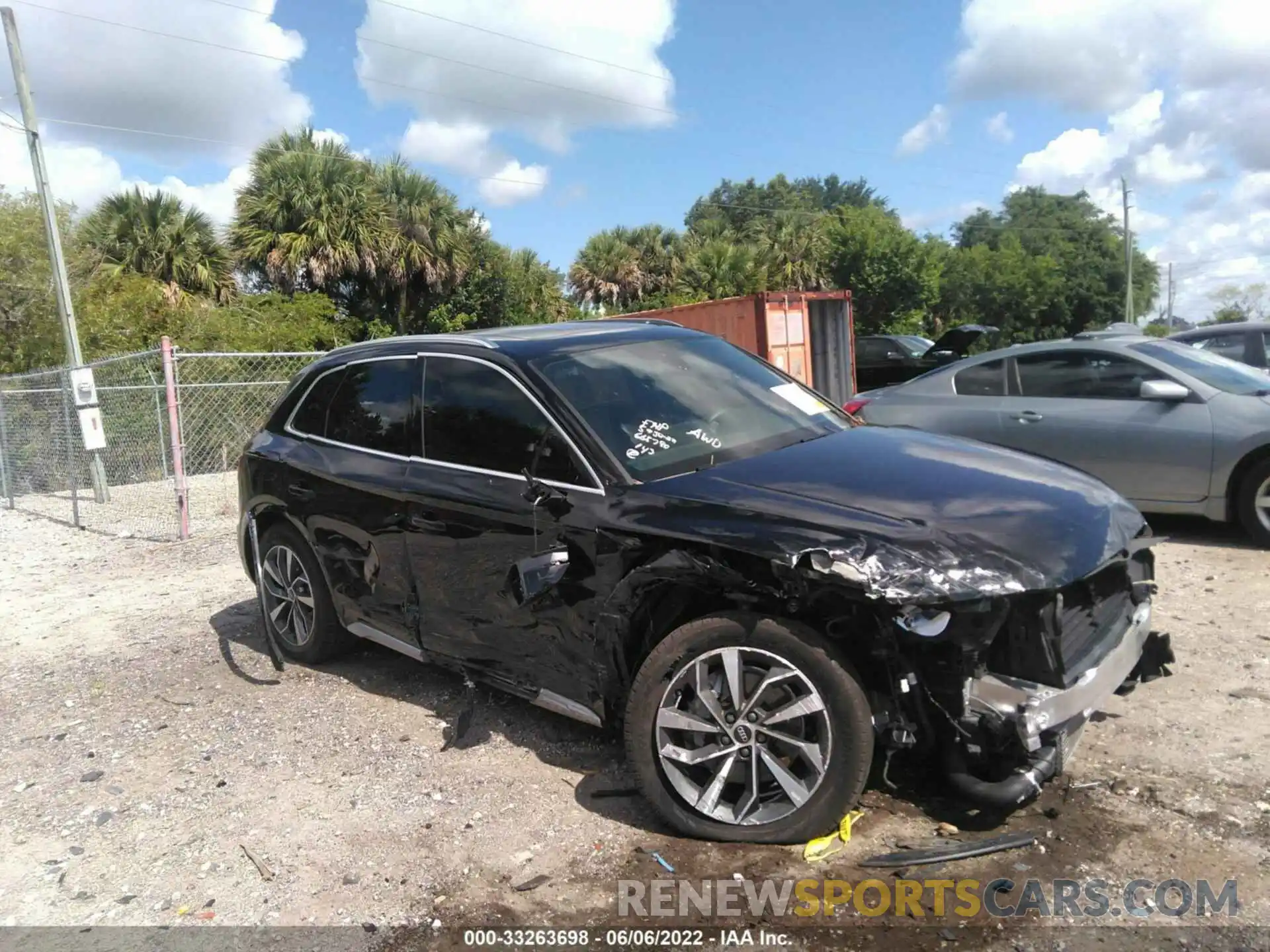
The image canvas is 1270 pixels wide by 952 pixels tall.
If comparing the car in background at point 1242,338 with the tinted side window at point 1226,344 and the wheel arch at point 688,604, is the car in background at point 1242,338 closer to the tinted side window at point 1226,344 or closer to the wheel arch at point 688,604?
the tinted side window at point 1226,344

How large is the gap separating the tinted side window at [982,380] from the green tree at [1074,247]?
45.5 meters

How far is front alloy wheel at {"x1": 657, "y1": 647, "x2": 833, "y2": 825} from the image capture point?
2.92m

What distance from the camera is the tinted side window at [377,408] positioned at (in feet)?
14.3

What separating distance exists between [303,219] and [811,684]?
21829 millimetres

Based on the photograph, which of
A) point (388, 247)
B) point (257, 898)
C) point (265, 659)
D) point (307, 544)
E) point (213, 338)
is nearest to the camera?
point (257, 898)

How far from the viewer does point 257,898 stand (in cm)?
305

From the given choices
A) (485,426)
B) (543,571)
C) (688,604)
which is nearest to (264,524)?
(485,426)

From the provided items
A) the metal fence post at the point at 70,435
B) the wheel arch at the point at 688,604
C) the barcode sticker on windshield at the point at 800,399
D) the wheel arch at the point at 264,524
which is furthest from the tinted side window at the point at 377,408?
the metal fence post at the point at 70,435

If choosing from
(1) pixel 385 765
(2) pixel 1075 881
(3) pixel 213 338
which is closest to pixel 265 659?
(1) pixel 385 765

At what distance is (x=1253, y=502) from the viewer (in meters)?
6.16

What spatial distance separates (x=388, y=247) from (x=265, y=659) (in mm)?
18985

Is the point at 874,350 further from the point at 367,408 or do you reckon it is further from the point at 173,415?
the point at 367,408

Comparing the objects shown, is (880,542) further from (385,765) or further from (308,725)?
(308,725)

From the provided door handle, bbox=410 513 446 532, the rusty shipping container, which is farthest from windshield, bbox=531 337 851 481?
the rusty shipping container
